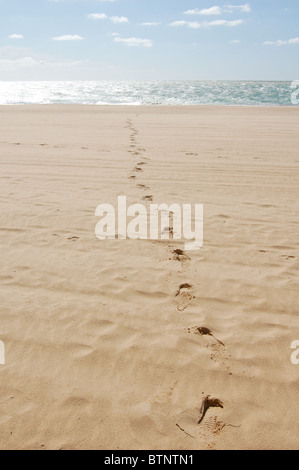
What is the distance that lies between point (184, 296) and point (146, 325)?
1.46ft

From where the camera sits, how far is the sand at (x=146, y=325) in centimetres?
182

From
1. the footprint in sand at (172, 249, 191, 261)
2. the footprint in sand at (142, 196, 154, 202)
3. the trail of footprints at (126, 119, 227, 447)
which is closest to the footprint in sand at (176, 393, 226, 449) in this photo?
the trail of footprints at (126, 119, 227, 447)

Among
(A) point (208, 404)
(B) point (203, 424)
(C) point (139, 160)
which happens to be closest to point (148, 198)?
(C) point (139, 160)

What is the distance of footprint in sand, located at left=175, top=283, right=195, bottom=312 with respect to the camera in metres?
2.67

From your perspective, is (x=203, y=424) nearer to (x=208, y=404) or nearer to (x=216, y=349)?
(x=208, y=404)

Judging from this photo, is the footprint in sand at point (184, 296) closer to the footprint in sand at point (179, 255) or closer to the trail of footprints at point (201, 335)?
the trail of footprints at point (201, 335)

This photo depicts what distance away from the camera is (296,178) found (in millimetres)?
5938

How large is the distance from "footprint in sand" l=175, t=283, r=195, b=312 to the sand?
13 mm

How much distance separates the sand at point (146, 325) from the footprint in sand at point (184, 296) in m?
0.01

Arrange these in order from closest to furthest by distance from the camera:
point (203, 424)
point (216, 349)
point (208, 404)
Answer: point (203, 424) < point (208, 404) < point (216, 349)

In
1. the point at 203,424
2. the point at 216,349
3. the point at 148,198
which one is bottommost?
the point at 203,424

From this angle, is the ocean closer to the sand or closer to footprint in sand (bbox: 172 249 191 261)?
the sand

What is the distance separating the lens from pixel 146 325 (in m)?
2.47
